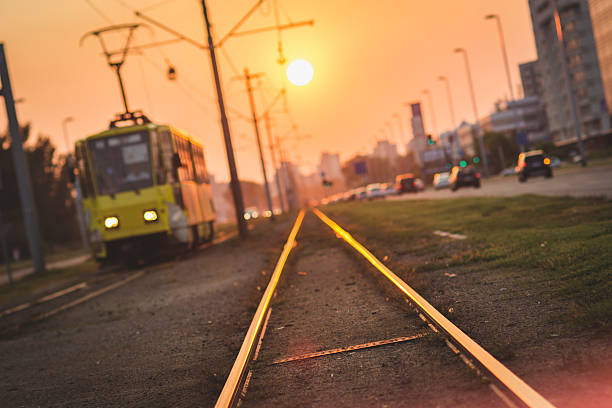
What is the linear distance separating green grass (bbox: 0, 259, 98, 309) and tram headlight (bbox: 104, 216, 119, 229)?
6.91 ft

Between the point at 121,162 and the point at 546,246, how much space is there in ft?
40.6

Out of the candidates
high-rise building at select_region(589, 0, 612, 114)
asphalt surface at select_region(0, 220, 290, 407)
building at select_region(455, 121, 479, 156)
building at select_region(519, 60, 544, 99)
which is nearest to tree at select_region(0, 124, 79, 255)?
asphalt surface at select_region(0, 220, 290, 407)

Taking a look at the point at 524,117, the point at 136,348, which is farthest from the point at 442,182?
the point at 524,117

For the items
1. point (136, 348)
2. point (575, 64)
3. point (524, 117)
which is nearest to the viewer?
point (136, 348)

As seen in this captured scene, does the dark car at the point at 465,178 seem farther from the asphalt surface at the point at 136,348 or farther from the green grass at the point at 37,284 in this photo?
the asphalt surface at the point at 136,348

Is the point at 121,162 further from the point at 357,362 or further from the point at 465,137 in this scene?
the point at 465,137

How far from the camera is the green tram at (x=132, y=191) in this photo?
56.6 ft

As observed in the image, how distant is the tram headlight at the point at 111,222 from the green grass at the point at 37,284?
2.11 m

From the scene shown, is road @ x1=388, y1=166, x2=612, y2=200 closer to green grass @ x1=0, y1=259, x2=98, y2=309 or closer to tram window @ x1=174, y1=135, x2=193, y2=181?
tram window @ x1=174, y1=135, x2=193, y2=181

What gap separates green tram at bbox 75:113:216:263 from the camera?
17250 millimetres

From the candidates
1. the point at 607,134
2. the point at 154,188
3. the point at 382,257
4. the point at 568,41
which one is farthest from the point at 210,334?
the point at 568,41

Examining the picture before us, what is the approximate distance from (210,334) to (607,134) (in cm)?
6979

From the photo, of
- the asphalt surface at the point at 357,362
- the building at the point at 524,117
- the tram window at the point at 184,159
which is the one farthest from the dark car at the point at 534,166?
the building at the point at 524,117

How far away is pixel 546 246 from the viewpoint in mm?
8773
